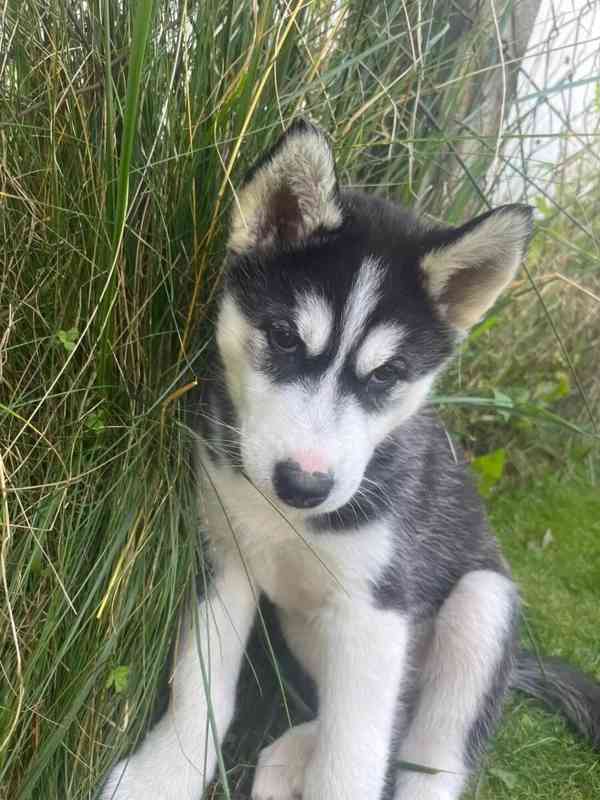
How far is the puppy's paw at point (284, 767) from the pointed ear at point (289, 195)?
5.15ft

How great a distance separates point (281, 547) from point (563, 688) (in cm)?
135

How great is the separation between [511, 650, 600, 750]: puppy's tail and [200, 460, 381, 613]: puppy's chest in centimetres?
92

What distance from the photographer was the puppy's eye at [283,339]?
8.37 ft

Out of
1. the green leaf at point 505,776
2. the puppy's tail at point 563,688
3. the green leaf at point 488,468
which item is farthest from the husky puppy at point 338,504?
the green leaf at point 488,468

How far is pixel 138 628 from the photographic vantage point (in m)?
2.74

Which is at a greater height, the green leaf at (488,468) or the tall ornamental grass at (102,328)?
the tall ornamental grass at (102,328)

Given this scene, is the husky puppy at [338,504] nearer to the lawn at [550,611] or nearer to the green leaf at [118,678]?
the green leaf at [118,678]

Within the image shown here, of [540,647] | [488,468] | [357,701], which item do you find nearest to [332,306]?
[357,701]

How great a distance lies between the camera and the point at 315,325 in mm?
2529

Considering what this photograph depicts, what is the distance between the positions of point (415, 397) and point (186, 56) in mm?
1260

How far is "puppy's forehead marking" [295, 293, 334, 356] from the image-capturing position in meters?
2.52

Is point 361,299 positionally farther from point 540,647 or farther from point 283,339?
point 540,647

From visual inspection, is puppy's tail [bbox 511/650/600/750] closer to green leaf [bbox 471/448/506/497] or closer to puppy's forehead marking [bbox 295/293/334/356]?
green leaf [bbox 471/448/506/497]

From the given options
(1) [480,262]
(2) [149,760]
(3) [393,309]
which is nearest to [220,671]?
(2) [149,760]
